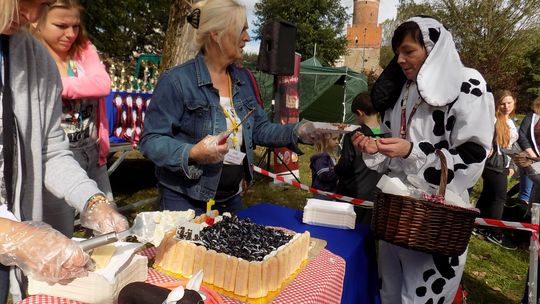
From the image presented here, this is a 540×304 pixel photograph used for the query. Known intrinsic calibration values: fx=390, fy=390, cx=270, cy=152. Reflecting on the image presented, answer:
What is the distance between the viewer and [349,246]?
6.08 ft

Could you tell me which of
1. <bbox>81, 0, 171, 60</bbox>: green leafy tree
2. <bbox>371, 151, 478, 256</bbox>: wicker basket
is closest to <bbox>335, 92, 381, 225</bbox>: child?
<bbox>371, 151, 478, 256</bbox>: wicker basket

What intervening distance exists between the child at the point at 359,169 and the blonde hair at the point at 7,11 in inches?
96.4

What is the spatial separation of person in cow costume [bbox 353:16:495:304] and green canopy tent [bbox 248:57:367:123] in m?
8.36

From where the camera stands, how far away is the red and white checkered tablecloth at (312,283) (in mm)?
1213

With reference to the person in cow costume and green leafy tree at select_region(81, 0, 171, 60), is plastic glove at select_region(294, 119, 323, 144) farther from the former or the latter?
green leafy tree at select_region(81, 0, 171, 60)

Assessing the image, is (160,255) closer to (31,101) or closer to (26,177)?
(26,177)

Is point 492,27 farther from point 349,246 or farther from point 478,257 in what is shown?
point 349,246

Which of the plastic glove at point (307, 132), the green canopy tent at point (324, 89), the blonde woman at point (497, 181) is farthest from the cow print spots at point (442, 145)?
the green canopy tent at point (324, 89)

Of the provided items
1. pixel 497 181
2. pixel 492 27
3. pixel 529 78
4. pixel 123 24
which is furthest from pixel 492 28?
pixel 497 181

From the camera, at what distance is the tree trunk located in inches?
191

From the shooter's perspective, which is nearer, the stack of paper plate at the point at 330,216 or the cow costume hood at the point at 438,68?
the cow costume hood at the point at 438,68

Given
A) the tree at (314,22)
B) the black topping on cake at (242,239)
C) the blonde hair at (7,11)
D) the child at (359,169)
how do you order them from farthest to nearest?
1. the tree at (314,22)
2. the child at (359,169)
3. the black topping on cake at (242,239)
4. the blonde hair at (7,11)

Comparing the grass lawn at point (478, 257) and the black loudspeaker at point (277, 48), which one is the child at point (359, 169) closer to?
the grass lawn at point (478, 257)

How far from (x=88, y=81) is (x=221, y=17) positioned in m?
0.96
